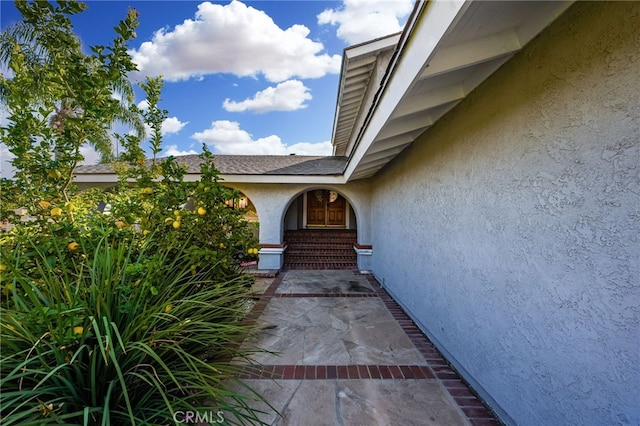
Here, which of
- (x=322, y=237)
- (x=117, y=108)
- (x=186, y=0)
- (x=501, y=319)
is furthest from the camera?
(x=322, y=237)

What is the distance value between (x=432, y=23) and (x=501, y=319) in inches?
107

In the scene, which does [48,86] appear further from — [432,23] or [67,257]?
[432,23]

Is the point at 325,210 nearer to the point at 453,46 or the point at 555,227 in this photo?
the point at 453,46

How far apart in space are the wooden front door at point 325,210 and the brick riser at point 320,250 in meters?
2.52

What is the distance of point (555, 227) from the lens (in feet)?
6.41

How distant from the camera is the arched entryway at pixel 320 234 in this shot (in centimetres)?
1090

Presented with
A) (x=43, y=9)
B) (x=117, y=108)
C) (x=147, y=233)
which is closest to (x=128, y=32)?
(x=43, y=9)

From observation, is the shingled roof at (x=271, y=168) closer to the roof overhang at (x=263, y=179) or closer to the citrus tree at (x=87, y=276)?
the roof overhang at (x=263, y=179)

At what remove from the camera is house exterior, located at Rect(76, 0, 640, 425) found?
1.52m

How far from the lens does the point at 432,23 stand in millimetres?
1805

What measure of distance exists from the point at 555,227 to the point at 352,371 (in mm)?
2875

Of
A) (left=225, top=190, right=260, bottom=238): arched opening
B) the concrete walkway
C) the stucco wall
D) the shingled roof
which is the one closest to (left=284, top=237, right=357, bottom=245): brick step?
(left=225, top=190, right=260, bottom=238): arched opening

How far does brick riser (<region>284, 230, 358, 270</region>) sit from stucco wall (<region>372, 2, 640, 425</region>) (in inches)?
288

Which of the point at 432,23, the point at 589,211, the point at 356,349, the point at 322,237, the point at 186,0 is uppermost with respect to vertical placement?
the point at 186,0
